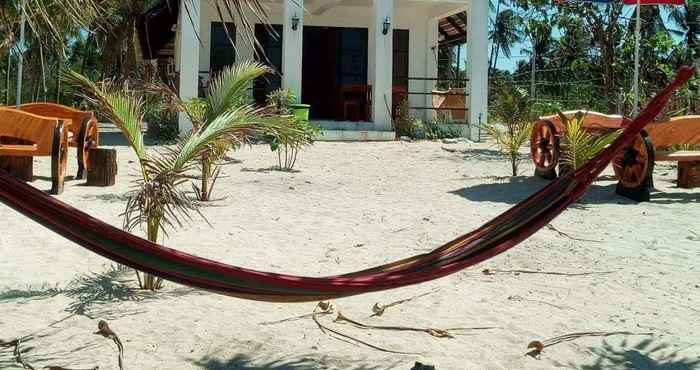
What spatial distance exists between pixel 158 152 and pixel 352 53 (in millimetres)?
12458

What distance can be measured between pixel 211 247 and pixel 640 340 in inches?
117

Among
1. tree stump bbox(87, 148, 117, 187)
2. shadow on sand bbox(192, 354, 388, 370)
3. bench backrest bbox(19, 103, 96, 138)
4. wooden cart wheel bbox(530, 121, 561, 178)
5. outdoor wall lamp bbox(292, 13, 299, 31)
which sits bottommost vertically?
shadow on sand bbox(192, 354, 388, 370)

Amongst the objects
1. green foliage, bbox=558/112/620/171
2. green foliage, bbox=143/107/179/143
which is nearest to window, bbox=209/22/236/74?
green foliage, bbox=143/107/179/143

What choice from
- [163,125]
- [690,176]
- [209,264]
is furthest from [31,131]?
[690,176]

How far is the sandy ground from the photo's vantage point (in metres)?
3.12

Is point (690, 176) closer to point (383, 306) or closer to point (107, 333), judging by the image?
point (383, 306)

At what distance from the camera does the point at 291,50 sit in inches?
549

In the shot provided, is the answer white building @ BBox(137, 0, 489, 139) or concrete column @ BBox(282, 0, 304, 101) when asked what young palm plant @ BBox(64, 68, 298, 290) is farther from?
concrete column @ BBox(282, 0, 304, 101)

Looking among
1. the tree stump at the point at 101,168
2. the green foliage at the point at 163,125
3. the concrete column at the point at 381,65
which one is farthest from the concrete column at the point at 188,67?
the tree stump at the point at 101,168

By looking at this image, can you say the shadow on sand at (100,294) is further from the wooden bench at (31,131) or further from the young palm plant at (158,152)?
the wooden bench at (31,131)

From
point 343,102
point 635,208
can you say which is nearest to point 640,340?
point 635,208

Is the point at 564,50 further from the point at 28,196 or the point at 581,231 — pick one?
the point at 28,196

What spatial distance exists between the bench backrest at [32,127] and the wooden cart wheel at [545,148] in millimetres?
5283

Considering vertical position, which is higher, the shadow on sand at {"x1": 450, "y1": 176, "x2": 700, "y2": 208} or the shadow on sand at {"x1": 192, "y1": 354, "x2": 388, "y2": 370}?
the shadow on sand at {"x1": 450, "y1": 176, "x2": 700, "y2": 208}
